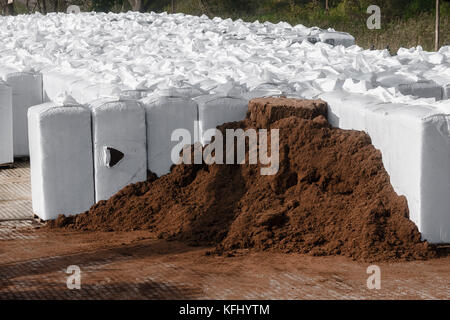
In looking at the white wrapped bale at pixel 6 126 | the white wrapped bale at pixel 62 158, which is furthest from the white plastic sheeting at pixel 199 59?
the white wrapped bale at pixel 62 158

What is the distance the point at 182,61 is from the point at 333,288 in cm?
582

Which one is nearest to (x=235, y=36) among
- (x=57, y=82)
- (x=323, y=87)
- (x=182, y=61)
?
(x=182, y=61)

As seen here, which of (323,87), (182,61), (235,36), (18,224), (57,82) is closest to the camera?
(18,224)

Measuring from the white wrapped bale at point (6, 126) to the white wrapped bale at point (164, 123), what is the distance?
9.39ft

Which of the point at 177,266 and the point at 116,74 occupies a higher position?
the point at 116,74

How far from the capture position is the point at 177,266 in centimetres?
520

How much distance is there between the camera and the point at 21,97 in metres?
9.87

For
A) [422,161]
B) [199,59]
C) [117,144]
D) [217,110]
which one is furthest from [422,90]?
[199,59]

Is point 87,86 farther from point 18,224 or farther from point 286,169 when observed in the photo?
point 286,169

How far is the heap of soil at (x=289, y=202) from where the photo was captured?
18.4ft

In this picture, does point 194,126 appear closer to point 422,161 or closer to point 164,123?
point 164,123

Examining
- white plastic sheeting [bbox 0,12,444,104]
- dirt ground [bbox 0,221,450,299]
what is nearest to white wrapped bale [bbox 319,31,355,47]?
white plastic sheeting [bbox 0,12,444,104]

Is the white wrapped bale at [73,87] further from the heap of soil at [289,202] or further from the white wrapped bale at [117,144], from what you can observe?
the heap of soil at [289,202]

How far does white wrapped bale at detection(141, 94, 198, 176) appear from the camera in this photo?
21.9 feet
